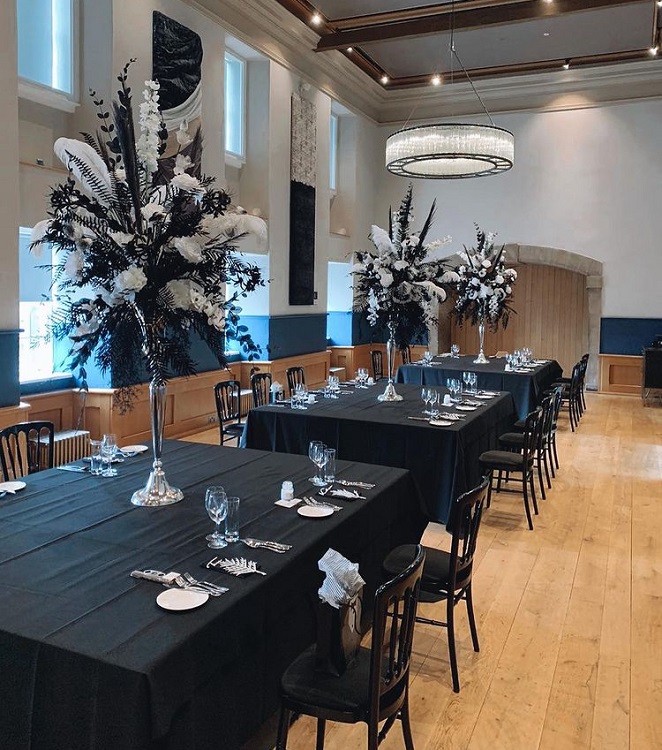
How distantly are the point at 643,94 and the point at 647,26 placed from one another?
1658mm

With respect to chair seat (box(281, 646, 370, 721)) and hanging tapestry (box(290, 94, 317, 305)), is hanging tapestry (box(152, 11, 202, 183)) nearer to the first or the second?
hanging tapestry (box(290, 94, 317, 305))

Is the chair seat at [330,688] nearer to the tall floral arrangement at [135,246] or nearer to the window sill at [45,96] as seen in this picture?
the tall floral arrangement at [135,246]

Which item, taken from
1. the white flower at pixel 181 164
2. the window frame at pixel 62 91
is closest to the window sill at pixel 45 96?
the window frame at pixel 62 91

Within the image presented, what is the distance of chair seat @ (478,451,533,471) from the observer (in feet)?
17.5

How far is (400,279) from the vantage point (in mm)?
5840

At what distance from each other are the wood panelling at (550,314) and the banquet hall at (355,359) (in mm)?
45

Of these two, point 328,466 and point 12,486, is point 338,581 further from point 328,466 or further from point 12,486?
point 12,486

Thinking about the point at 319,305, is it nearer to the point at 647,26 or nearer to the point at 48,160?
the point at 48,160

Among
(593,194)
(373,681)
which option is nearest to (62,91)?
(373,681)

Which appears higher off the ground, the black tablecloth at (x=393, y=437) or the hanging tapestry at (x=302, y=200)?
the hanging tapestry at (x=302, y=200)

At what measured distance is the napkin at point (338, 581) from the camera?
210cm

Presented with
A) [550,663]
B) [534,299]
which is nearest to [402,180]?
[534,299]

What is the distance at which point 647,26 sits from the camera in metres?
10.1

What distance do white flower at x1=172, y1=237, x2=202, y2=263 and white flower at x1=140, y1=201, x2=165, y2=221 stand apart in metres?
0.12
